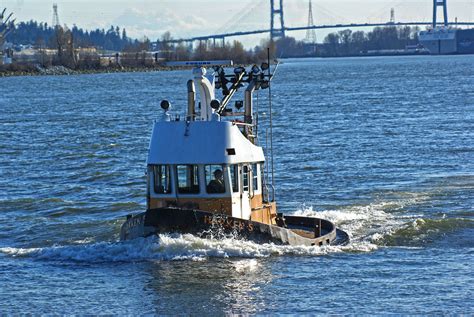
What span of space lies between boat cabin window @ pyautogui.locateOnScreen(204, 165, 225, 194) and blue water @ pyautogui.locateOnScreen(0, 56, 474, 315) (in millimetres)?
1314

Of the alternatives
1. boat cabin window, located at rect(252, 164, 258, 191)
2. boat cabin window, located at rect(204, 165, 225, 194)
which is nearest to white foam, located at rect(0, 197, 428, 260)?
boat cabin window, located at rect(204, 165, 225, 194)

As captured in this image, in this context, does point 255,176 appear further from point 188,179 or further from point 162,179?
point 162,179

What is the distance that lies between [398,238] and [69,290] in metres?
10.5

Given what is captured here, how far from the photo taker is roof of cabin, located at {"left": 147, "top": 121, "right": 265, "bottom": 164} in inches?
1112

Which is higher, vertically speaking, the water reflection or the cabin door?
the cabin door

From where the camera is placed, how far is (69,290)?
84.9 feet

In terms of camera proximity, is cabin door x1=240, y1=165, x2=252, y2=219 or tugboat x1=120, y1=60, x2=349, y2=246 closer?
tugboat x1=120, y1=60, x2=349, y2=246

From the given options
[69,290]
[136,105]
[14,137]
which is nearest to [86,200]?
[69,290]

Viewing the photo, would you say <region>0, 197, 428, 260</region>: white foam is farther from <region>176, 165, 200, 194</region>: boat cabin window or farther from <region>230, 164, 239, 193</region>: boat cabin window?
<region>230, 164, 239, 193</region>: boat cabin window

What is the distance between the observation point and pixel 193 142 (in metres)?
28.3

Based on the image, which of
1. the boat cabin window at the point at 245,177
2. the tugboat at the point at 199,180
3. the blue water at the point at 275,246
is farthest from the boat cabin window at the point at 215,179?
the blue water at the point at 275,246

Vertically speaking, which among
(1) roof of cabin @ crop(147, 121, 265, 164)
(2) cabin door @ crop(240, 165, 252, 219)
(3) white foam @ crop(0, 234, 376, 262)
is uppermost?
(1) roof of cabin @ crop(147, 121, 265, 164)

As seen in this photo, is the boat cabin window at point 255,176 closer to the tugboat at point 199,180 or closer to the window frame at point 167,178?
the tugboat at point 199,180

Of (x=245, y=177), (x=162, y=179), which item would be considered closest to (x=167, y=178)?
(x=162, y=179)
